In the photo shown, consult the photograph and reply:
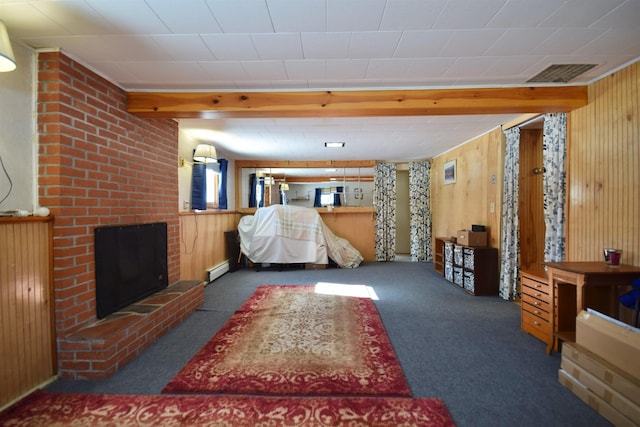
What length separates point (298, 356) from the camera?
2328 millimetres

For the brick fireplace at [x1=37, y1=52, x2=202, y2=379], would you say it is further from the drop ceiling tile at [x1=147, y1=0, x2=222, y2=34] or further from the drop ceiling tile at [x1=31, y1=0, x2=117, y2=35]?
the drop ceiling tile at [x1=147, y1=0, x2=222, y2=34]

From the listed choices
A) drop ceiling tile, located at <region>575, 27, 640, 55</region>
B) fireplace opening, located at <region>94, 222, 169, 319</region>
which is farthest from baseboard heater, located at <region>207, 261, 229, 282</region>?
drop ceiling tile, located at <region>575, 27, 640, 55</region>

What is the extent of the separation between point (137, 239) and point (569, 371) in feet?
12.0

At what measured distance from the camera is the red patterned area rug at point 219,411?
5.27 feet

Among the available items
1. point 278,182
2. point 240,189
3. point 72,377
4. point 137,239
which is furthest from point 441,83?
point 278,182

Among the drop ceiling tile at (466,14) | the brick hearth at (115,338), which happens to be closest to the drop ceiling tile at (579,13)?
the drop ceiling tile at (466,14)

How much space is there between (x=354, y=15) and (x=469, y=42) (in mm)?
874

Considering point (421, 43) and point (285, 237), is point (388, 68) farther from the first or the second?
point (285, 237)

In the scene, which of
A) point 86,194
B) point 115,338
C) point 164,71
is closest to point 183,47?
point 164,71

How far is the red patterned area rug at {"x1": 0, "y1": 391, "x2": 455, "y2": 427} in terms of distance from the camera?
1606mm

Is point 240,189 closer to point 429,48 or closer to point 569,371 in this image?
point 429,48

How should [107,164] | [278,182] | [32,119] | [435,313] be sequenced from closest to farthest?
[32,119], [107,164], [435,313], [278,182]

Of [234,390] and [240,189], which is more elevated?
[240,189]

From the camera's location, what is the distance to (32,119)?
2.04 m
